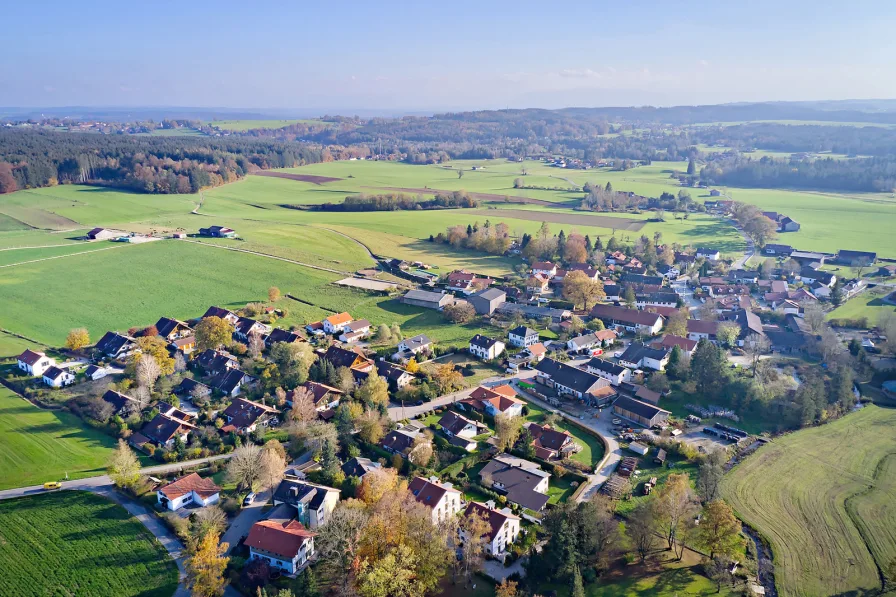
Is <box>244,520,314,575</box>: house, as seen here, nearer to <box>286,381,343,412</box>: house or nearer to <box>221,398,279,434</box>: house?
<box>221,398,279,434</box>: house

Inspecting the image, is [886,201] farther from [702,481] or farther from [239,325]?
[239,325]

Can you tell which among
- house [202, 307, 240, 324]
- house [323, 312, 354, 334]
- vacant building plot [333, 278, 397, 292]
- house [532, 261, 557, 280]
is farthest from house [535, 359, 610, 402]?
house [202, 307, 240, 324]

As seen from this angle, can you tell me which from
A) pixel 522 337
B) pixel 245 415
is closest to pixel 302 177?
pixel 522 337

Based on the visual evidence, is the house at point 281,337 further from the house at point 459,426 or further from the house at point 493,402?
the house at point 459,426

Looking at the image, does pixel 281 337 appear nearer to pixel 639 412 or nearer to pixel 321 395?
pixel 321 395

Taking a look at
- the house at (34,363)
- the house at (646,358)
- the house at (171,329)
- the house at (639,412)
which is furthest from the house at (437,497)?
the house at (34,363)

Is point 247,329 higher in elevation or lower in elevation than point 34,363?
lower
